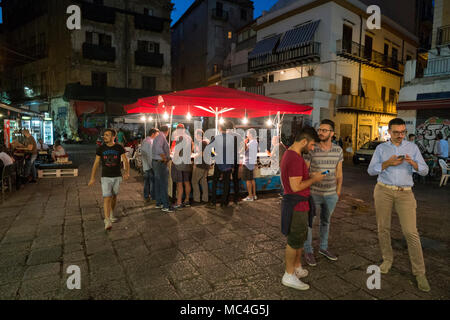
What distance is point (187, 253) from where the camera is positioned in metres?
3.92

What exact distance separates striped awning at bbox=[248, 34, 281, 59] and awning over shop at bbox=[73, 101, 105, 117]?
13044mm

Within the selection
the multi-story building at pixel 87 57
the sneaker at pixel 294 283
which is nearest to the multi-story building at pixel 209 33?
the multi-story building at pixel 87 57

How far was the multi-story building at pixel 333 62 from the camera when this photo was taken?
18812mm

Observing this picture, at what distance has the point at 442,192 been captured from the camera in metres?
8.62

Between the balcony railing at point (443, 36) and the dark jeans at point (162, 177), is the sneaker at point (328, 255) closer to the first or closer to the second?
the dark jeans at point (162, 177)

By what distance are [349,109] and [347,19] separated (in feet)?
20.3

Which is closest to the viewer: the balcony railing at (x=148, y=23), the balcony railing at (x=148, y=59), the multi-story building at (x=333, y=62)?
the multi-story building at (x=333, y=62)

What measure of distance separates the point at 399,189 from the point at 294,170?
1404mm

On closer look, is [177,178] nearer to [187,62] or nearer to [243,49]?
[243,49]

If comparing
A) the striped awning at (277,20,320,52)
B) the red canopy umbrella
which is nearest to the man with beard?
the red canopy umbrella

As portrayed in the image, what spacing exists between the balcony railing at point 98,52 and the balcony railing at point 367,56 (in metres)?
18.8

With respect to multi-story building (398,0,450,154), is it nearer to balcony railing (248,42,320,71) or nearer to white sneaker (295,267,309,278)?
balcony railing (248,42,320,71)
